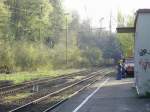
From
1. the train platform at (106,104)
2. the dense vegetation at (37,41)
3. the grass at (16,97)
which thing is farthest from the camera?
the dense vegetation at (37,41)

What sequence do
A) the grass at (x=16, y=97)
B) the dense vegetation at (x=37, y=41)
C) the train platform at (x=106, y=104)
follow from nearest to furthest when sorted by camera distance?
the train platform at (x=106, y=104)
the grass at (x=16, y=97)
the dense vegetation at (x=37, y=41)

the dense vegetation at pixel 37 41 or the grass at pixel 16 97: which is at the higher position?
the dense vegetation at pixel 37 41

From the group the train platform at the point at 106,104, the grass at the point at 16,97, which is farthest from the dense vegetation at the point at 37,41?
the train platform at the point at 106,104

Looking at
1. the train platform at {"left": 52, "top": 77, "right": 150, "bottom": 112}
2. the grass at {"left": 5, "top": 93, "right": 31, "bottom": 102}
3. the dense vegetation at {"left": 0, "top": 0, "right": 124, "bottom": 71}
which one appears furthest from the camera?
the dense vegetation at {"left": 0, "top": 0, "right": 124, "bottom": 71}

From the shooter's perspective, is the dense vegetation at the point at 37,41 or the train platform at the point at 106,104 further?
the dense vegetation at the point at 37,41

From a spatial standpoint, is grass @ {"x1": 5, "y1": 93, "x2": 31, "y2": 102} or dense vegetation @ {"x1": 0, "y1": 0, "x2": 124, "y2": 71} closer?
grass @ {"x1": 5, "y1": 93, "x2": 31, "y2": 102}

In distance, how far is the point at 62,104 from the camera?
74.0ft

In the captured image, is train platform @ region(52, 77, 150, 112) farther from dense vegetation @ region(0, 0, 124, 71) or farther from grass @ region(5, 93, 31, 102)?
dense vegetation @ region(0, 0, 124, 71)

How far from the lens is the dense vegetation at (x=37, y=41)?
65125mm

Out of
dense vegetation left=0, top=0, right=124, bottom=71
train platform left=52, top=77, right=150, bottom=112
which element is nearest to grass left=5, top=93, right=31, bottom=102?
train platform left=52, top=77, right=150, bottom=112

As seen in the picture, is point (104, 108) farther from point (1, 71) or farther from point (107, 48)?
point (107, 48)

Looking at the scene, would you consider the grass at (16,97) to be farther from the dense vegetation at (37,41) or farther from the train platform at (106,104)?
the dense vegetation at (37,41)

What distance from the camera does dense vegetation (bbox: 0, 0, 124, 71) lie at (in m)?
65.1

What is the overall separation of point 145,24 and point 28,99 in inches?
272
